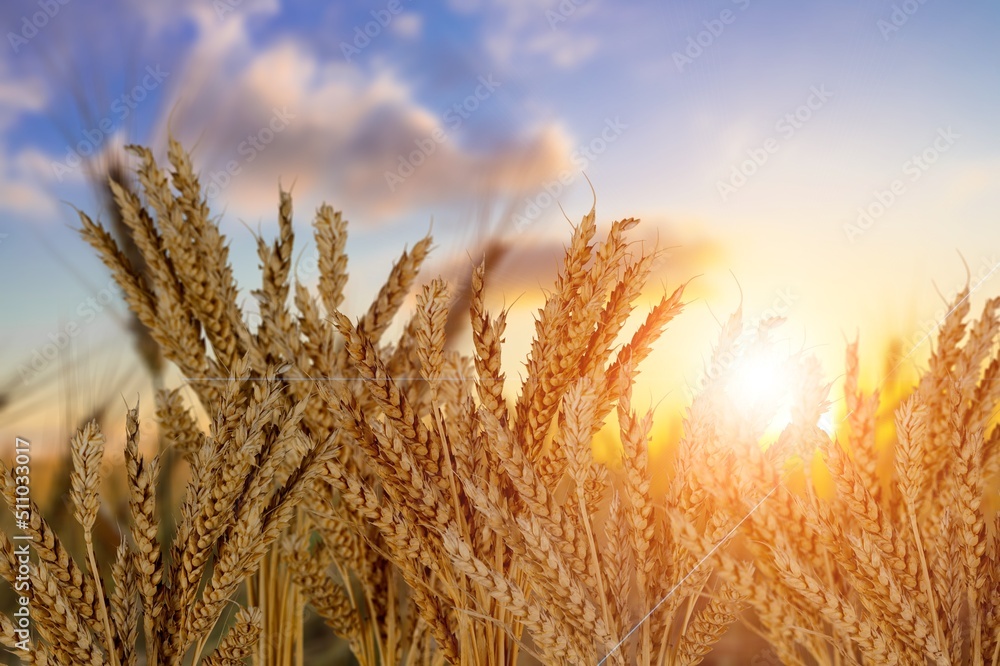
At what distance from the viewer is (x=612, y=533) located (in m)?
1.00

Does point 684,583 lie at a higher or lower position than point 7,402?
lower

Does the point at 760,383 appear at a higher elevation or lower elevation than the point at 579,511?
higher

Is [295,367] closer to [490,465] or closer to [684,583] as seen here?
[490,465]

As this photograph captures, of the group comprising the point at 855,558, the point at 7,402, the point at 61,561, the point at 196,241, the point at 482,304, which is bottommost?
the point at 855,558

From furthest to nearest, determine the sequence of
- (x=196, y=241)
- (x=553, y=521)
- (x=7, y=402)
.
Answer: (x=7, y=402)
(x=196, y=241)
(x=553, y=521)

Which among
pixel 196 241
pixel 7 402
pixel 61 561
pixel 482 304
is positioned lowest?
pixel 61 561

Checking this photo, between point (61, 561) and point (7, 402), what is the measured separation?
0.77 m

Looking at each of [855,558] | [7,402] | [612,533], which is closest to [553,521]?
[612,533]

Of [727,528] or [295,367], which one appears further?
[295,367]

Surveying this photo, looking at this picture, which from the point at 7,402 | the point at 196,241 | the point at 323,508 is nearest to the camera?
the point at 323,508

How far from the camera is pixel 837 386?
130 centimetres

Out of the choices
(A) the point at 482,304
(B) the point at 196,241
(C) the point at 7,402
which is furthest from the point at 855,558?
(C) the point at 7,402

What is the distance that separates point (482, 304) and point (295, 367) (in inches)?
16.5

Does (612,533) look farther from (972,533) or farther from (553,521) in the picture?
(972,533)
